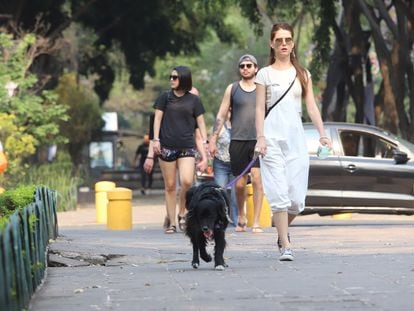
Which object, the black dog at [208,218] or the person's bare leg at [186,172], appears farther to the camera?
the person's bare leg at [186,172]

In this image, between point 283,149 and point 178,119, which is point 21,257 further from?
point 178,119

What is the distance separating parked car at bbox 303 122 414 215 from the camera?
17.9m

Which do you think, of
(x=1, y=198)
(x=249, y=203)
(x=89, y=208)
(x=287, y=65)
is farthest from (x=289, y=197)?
(x=89, y=208)

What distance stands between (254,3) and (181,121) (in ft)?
49.4

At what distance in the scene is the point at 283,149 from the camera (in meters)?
10.6

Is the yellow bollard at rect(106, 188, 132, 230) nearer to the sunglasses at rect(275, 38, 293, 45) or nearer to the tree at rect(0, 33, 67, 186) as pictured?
the sunglasses at rect(275, 38, 293, 45)

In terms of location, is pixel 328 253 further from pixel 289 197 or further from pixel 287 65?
pixel 287 65

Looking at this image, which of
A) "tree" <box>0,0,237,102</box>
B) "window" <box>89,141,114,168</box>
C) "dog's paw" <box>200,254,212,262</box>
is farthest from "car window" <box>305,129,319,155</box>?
"window" <box>89,141,114,168</box>

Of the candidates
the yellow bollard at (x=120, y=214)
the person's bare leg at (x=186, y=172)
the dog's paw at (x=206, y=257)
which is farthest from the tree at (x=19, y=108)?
the dog's paw at (x=206, y=257)

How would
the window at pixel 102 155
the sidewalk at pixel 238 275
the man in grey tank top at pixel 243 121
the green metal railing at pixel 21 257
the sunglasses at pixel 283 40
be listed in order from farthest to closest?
the window at pixel 102 155 → the man in grey tank top at pixel 243 121 → the sunglasses at pixel 283 40 → the sidewalk at pixel 238 275 → the green metal railing at pixel 21 257

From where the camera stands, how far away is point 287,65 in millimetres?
10820

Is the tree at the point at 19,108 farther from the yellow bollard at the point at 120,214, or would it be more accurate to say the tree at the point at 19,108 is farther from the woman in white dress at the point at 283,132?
the woman in white dress at the point at 283,132

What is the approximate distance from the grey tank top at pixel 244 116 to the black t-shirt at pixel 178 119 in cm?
45

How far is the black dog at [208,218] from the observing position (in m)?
9.55
